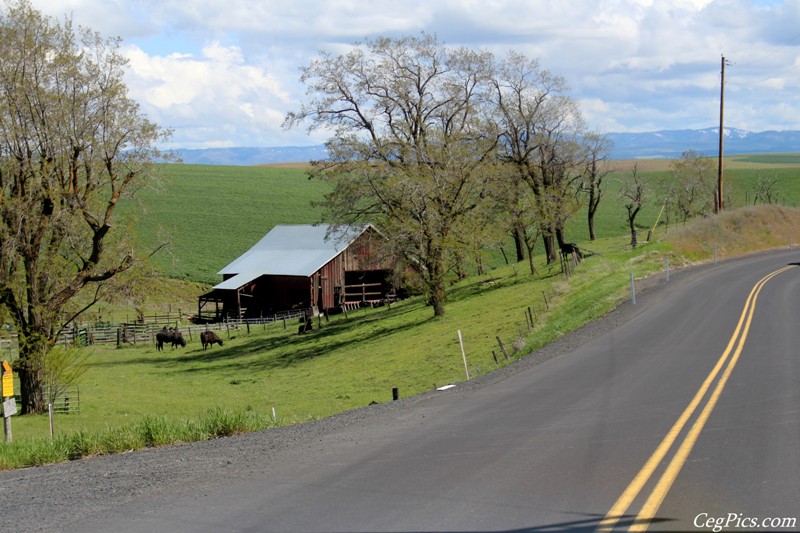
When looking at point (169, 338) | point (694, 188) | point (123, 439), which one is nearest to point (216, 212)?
point (169, 338)

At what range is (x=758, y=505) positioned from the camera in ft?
25.2

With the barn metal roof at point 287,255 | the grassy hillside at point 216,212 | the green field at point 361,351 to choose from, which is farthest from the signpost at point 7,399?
the grassy hillside at point 216,212

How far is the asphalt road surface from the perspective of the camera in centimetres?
788

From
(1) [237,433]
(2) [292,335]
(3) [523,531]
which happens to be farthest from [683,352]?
(2) [292,335]

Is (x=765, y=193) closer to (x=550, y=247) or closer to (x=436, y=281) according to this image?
(x=550, y=247)

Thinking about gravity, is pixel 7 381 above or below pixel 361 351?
above

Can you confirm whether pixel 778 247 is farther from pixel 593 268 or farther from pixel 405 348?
pixel 405 348

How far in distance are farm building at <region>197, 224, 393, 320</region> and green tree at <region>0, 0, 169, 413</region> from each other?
98.7 feet

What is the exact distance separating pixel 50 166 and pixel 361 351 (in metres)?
16.3

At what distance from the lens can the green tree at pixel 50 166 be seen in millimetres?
26188

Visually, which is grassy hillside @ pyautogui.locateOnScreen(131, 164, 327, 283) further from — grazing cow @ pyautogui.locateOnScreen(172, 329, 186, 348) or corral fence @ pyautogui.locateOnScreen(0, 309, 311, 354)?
grazing cow @ pyautogui.locateOnScreen(172, 329, 186, 348)

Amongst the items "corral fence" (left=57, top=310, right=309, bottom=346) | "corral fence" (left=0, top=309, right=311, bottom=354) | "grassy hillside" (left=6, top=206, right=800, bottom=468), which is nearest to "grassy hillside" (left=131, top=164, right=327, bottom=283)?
"corral fence" (left=0, top=309, right=311, bottom=354)

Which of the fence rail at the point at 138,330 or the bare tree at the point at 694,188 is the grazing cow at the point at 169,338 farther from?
the bare tree at the point at 694,188

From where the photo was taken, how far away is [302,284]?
197ft
